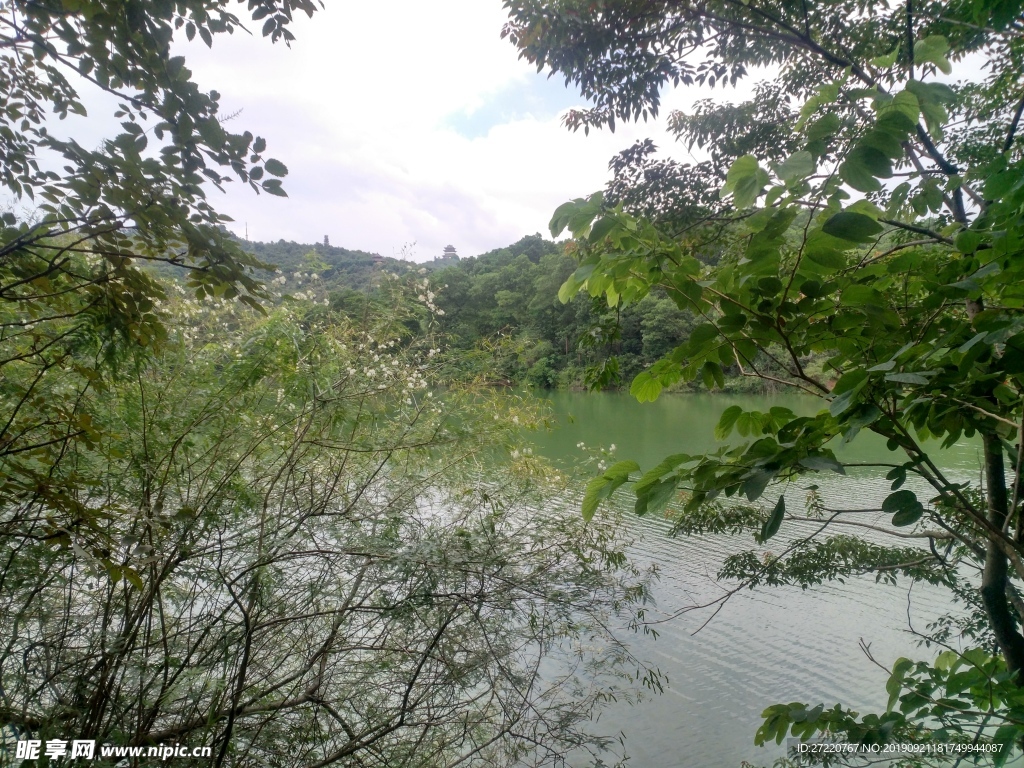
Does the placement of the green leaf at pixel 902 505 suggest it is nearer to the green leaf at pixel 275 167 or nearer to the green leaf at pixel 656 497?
the green leaf at pixel 656 497

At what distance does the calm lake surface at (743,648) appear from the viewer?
4.16 metres

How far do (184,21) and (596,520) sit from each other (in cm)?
305

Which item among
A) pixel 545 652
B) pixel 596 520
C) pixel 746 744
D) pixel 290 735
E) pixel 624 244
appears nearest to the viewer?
pixel 624 244

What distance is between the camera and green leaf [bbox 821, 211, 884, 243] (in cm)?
70

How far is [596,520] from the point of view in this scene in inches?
140

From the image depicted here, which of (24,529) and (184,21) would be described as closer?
(184,21)

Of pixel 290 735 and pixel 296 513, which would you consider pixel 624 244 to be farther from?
pixel 290 735

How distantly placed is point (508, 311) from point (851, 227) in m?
6.74

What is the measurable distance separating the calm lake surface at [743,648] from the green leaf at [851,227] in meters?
2.70

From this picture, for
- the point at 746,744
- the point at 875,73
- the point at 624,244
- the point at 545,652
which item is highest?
the point at 875,73

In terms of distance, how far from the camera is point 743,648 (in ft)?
17.0

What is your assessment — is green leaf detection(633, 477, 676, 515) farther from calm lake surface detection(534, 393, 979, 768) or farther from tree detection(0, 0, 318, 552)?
calm lake surface detection(534, 393, 979, 768)

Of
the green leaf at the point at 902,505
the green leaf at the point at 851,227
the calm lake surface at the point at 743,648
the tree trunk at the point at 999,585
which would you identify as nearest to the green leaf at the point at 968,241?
the green leaf at the point at 851,227

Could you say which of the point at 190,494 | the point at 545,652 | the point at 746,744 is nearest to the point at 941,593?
the point at 746,744
